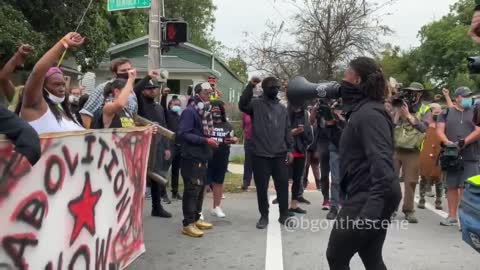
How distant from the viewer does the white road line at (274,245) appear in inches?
217

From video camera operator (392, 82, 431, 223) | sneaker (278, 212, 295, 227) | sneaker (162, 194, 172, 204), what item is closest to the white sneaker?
sneaker (278, 212, 295, 227)

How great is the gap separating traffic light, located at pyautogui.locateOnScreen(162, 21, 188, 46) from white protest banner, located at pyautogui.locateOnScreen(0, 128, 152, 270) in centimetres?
531

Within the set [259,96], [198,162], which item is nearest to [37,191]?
[198,162]

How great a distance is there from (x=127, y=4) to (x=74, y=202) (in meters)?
6.14

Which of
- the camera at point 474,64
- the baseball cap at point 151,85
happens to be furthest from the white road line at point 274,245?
the camera at point 474,64

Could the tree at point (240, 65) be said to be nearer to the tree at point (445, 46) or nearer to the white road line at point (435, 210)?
the white road line at point (435, 210)

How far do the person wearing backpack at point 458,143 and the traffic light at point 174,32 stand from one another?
4519mm

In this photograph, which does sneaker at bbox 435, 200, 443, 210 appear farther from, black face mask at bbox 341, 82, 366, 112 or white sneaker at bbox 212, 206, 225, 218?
black face mask at bbox 341, 82, 366, 112

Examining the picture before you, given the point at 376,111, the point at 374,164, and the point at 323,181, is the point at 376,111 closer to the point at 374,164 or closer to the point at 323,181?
the point at 374,164

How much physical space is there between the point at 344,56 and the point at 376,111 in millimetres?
21455

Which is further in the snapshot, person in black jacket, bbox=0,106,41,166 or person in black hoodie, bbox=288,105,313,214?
person in black hoodie, bbox=288,105,313,214

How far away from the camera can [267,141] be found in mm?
7152

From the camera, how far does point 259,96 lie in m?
7.47

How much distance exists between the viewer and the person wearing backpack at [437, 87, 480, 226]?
7.19 m
